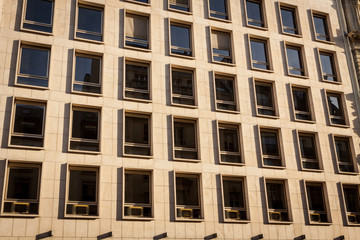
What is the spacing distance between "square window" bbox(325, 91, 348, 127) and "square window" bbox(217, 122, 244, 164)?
7.01 metres

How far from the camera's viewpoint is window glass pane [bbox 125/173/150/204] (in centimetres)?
2047

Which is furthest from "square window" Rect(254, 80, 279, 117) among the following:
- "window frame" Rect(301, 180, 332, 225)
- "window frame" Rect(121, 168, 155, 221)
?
"window frame" Rect(121, 168, 155, 221)

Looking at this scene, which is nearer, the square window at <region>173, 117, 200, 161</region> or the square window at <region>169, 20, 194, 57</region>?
the square window at <region>173, 117, 200, 161</region>

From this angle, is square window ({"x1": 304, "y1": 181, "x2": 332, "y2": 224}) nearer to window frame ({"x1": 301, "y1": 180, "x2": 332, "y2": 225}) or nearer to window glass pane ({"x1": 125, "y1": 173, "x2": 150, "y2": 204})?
window frame ({"x1": 301, "y1": 180, "x2": 332, "y2": 225})

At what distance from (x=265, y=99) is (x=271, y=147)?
3066mm

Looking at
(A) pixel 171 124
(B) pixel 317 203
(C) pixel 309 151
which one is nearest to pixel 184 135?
(A) pixel 171 124

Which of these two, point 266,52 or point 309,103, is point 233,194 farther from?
point 266,52

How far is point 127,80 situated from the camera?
2264cm

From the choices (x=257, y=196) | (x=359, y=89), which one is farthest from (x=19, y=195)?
(x=359, y=89)

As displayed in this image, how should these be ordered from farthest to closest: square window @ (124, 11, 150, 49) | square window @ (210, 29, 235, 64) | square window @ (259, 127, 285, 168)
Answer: square window @ (210, 29, 235, 64)
square window @ (259, 127, 285, 168)
square window @ (124, 11, 150, 49)

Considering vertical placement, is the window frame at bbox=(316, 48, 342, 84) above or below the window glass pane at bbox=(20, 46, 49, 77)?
above

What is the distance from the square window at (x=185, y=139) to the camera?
22.2 meters

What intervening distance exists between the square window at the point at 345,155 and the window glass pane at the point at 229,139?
6.75m

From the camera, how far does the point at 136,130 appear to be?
21844 millimetres
